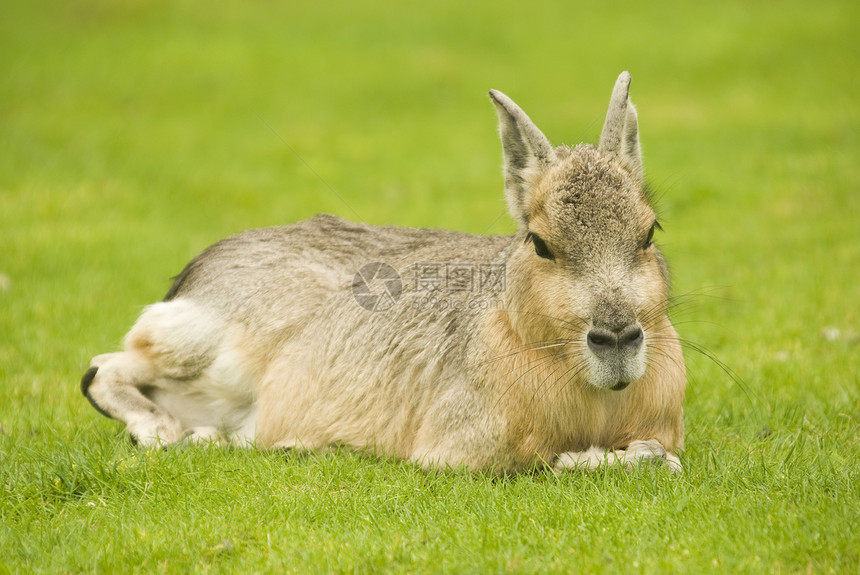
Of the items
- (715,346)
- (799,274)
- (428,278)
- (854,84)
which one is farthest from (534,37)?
(428,278)

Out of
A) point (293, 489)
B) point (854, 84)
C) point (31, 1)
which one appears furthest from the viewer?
point (31, 1)

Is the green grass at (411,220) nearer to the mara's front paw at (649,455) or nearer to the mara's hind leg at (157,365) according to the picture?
the mara's front paw at (649,455)

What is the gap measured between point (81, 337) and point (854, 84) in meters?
13.8

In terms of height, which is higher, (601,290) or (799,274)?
(601,290)

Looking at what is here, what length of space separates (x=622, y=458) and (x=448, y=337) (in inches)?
43.9

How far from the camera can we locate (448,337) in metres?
5.06

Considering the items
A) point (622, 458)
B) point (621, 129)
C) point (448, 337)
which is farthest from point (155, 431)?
point (621, 129)

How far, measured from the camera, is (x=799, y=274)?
28.8 feet

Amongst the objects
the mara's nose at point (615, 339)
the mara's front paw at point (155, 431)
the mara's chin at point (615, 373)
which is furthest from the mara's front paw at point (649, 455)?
the mara's front paw at point (155, 431)

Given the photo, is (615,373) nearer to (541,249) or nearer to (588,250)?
(588,250)

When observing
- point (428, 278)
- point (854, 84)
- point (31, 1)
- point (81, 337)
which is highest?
point (31, 1)

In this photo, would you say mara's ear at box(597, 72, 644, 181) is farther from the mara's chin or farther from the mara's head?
the mara's chin

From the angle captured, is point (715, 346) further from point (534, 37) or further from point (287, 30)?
point (287, 30)

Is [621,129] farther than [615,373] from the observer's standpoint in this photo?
Yes
